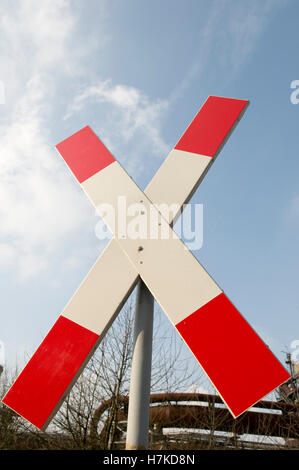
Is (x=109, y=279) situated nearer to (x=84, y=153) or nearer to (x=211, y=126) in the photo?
(x=84, y=153)

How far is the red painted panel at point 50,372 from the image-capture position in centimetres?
109

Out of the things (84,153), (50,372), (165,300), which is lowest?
(50,372)

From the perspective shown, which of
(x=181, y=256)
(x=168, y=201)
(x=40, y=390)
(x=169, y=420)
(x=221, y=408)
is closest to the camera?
(x=40, y=390)

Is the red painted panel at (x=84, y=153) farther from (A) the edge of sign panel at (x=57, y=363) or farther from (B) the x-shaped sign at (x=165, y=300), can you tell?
(A) the edge of sign panel at (x=57, y=363)

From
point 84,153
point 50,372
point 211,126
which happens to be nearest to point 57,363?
point 50,372

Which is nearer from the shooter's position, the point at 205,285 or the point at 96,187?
the point at 205,285

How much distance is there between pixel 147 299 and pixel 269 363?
50cm

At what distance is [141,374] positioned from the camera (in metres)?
1.18

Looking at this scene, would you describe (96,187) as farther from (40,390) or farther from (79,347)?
(40,390)

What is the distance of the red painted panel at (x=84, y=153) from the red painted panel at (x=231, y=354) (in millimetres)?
833

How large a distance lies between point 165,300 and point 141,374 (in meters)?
0.28

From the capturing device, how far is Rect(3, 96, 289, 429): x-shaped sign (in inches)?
39.8

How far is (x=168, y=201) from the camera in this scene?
1.41m

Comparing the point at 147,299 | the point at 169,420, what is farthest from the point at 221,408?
the point at 147,299
